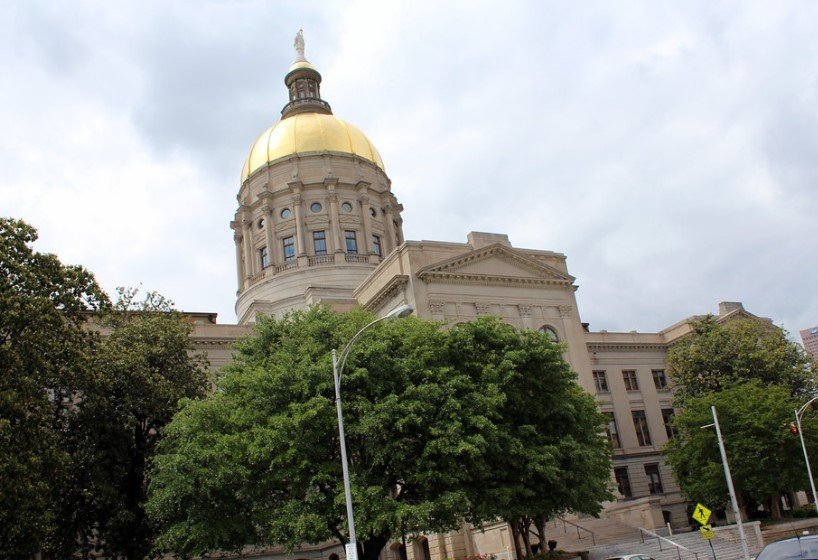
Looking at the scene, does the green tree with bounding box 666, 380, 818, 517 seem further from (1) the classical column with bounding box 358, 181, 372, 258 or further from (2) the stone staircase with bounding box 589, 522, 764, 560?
(1) the classical column with bounding box 358, 181, 372, 258

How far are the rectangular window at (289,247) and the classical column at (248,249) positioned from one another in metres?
3.63

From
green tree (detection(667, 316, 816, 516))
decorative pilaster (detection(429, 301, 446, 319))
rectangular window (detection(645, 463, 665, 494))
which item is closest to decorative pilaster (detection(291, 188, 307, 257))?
A: decorative pilaster (detection(429, 301, 446, 319))

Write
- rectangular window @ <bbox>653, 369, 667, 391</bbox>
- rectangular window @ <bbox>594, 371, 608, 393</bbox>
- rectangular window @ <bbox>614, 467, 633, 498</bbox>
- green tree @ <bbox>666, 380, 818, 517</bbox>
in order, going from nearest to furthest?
green tree @ <bbox>666, 380, 818, 517</bbox>
rectangular window @ <bbox>614, 467, 633, 498</bbox>
rectangular window @ <bbox>594, 371, 608, 393</bbox>
rectangular window @ <bbox>653, 369, 667, 391</bbox>

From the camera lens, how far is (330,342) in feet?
99.7

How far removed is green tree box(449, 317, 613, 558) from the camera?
2919cm

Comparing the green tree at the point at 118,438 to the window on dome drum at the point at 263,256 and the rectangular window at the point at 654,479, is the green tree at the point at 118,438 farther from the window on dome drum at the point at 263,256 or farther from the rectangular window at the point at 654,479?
the rectangular window at the point at 654,479

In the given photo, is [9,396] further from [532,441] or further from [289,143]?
[289,143]

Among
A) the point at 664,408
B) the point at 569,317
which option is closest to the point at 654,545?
the point at 569,317

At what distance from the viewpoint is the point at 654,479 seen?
60.0 metres

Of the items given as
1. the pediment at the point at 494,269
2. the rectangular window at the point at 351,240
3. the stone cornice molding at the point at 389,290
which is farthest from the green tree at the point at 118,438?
the rectangular window at the point at 351,240

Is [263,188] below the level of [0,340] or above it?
above

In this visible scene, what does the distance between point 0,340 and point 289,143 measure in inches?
1892

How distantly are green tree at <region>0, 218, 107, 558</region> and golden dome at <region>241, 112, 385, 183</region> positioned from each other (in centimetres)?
4289

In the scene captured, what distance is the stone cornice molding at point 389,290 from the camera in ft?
160
